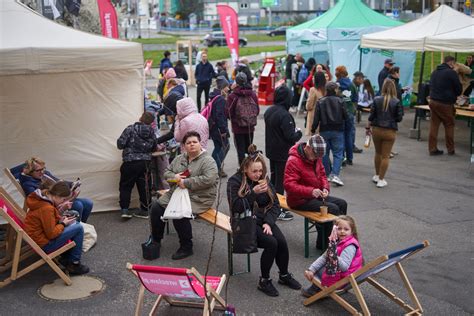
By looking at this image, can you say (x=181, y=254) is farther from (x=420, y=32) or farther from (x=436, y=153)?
(x=420, y=32)

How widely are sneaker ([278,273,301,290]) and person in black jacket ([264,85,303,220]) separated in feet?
7.24

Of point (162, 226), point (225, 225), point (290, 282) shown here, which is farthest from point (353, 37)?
point (290, 282)

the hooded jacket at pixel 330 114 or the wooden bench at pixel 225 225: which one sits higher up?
the hooded jacket at pixel 330 114

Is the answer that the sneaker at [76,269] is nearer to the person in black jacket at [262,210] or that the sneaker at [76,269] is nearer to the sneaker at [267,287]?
the person in black jacket at [262,210]

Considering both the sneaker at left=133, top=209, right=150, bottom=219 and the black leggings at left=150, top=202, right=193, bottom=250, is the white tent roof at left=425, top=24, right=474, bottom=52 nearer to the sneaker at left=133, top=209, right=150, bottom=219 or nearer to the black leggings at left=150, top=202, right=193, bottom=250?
the sneaker at left=133, top=209, right=150, bottom=219

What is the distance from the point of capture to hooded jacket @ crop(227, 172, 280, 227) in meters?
5.92

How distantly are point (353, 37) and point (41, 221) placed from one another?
14.5 metres

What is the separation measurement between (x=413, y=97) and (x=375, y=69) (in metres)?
1.47

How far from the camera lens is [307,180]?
675 cm

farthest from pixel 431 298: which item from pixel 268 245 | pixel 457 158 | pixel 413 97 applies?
pixel 413 97

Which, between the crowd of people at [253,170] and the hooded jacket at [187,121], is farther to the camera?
the hooded jacket at [187,121]

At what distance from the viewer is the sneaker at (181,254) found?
22.4ft

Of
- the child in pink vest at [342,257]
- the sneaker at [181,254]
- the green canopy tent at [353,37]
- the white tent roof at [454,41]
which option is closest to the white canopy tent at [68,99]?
the sneaker at [181,254]

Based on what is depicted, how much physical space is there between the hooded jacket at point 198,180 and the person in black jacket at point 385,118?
3.79 meters
